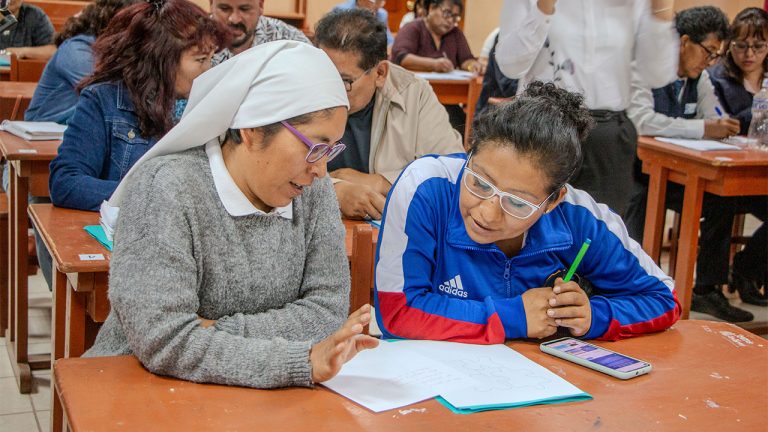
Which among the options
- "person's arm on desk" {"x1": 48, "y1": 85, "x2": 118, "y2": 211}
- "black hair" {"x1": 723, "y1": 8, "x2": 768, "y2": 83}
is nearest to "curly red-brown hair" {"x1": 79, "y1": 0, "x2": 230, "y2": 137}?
"person's arm on desk" {"x1": 48, "y1": 85, "x2": 118, "y2": 211}

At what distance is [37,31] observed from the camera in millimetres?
6348

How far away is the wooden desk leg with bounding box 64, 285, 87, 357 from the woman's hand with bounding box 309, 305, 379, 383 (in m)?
1.05

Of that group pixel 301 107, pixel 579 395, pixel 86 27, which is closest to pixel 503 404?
pixel 579 395

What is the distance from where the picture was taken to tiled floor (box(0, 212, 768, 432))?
2779mm

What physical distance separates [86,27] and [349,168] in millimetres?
1528

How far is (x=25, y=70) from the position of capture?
4.54m

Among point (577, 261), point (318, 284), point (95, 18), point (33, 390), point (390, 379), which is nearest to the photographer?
point (390, 379)

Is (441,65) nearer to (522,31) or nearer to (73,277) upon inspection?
(522,31)

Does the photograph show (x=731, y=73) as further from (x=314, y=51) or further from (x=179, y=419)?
(x=179, y=419)

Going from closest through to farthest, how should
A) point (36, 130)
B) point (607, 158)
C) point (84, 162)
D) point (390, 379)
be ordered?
1. point (390, 379)
2. point (84, 162)
3. point (36, 130)
4. point (607, 158)

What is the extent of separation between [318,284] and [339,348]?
0.33 m

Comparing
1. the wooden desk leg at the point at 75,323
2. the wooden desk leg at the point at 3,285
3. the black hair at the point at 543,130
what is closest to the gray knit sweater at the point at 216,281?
the black hair at the point at 543,130

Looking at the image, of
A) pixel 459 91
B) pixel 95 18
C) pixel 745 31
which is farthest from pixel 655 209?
pixel 95 18

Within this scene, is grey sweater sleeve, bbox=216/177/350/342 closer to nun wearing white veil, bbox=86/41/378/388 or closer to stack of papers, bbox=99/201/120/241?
nun wearing white veil, bbox=86/41/378/388
